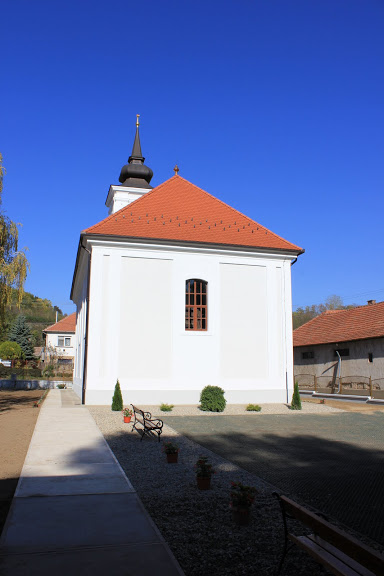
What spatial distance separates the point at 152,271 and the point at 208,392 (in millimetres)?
6118

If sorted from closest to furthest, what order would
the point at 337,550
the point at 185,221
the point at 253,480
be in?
the point at 337,550 → the point at 253,480 → the point at 185,221

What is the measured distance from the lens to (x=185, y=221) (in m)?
22.3

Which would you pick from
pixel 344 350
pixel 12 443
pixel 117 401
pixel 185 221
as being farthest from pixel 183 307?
pixel 344 350

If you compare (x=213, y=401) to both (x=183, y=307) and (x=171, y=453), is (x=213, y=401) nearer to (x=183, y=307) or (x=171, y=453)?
(x=183, y=307)

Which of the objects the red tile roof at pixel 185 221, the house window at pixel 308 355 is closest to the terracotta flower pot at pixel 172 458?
the red tile roof at pixel 185 221

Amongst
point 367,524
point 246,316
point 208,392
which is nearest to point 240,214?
point 246,316

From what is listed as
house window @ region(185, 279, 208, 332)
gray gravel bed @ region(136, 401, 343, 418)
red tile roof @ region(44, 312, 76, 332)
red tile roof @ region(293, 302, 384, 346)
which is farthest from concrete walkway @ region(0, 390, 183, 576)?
red tile roof @ region(44, 312, 76, 332)

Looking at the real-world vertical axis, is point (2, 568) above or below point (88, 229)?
below

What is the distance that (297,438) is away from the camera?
11766 millimetres

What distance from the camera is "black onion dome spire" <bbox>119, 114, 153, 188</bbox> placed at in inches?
1264

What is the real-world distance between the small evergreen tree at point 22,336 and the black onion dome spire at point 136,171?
3294cm

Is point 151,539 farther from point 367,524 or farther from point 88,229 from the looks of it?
point 88,229

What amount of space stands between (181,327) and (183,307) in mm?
929

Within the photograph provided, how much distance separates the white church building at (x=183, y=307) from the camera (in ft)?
64.5
